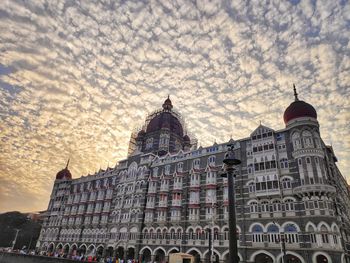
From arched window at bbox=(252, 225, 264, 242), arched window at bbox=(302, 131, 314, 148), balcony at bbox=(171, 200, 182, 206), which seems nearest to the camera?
arched window at bbox=(252, 225, 264, 242)

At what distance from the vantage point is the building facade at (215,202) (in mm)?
35344

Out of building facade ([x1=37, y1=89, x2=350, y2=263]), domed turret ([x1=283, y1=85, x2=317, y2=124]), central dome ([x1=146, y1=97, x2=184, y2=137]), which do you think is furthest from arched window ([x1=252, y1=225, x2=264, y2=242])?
central dome ([x1=146, y1=97, x2=184, y2=137])

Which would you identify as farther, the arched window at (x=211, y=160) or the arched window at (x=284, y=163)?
the arched window at (x=211, y=160)

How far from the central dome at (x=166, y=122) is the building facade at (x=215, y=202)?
1.21ft

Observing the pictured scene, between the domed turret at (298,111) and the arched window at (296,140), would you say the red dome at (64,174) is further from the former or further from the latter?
the arched window at (296,140)

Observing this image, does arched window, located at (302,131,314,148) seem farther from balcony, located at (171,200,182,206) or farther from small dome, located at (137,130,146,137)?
small dome, located at (137,130,146,137)

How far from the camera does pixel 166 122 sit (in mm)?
68688

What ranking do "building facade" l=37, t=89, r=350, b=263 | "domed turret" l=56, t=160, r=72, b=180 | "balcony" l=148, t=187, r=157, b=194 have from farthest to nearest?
1. "domed turret" l=56, t=160, r=72, b=180
2. "balcony" l=148, t=187, r=157, b=194
3. "building facade" l=37, t=89, r=350, b=263

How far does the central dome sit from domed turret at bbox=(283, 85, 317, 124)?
32.3 metres

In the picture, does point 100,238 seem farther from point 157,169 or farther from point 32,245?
point 32,245

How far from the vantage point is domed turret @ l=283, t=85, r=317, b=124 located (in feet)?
133

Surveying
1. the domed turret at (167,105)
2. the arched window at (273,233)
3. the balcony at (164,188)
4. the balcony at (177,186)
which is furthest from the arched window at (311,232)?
the domed turret at (167,105)

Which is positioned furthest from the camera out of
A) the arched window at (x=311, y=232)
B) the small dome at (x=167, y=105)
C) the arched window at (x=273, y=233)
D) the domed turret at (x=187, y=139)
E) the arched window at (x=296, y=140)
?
the small dome at (x=167, y=105)

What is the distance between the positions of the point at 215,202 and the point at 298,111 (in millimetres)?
20235
